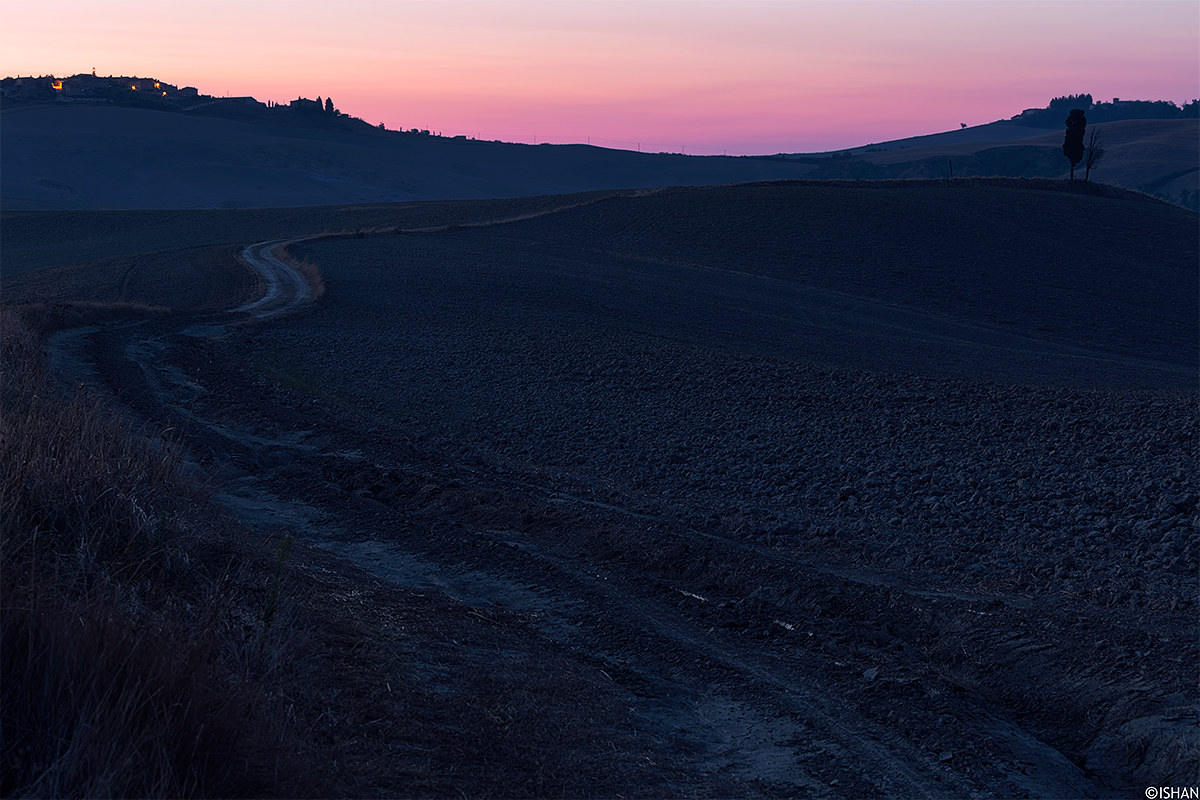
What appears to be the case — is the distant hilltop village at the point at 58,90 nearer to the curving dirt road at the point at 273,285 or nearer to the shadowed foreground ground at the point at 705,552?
the curving dirt road at the point at 273,285

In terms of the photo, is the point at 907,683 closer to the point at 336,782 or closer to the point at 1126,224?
the point at 336,782

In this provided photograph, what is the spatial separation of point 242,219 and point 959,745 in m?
68.2

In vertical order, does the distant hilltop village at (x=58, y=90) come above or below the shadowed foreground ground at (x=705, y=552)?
above

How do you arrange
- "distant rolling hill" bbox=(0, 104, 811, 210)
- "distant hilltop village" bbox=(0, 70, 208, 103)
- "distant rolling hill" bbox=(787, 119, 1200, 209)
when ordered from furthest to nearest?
"distant hilltop village" bbox=(0, 70, 208, 103) → "distant rolling hill" bbox=(787, 119, 1200, 209) → "distant rolling hill" bbox=(0, 104, 811, 210)

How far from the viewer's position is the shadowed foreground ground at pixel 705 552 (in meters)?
5.10

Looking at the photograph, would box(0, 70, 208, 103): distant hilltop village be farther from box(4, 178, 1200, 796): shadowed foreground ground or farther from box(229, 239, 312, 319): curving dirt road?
Result: box(4, 178, 1200, 796): shadowed foreground ground

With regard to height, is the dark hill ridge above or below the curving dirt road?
above

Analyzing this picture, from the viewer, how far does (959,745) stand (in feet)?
17.1

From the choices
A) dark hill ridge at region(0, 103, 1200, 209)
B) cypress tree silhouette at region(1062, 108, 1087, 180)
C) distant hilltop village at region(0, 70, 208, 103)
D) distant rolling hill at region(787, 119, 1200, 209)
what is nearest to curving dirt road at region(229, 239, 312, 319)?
cypress tree silhouette at region(1062, 108, 1087, 180)

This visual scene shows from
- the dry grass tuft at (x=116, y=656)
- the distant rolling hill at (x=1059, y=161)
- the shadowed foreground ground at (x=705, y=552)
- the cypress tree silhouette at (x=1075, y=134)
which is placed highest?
the distant rolling hill at (x=1059, y=161)

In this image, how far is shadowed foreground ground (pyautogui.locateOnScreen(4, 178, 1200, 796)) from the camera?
16.7ft

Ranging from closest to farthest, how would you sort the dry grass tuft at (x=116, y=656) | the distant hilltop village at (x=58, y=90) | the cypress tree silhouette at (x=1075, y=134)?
the dry grass tuft at (x=116, y=656)
the cypress tree silhouette at (x=1075, y=134)
the distant hilltop village at (x=58, y=90)

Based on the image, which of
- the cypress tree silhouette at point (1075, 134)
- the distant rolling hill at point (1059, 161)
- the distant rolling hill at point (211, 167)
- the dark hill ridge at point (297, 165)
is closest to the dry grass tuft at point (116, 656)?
the cypress tree silhouette at point (1075, 134)

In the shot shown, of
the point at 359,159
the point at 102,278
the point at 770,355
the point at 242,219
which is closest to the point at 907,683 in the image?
the point at 770,355
